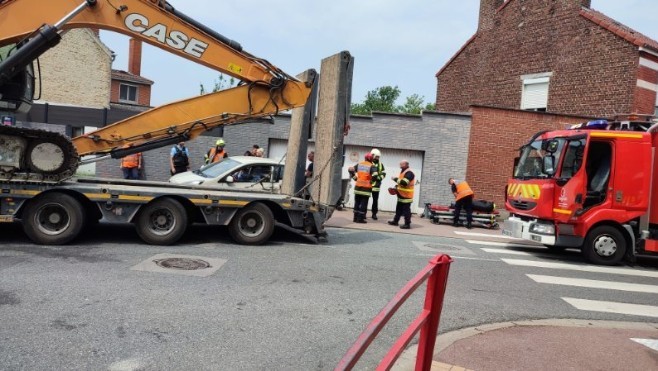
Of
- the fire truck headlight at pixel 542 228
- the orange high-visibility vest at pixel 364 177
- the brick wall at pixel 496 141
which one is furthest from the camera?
the brick wall at pixel 496 141

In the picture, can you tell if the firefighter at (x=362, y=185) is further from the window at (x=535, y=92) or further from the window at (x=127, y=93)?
the window at (x=127, y=93)

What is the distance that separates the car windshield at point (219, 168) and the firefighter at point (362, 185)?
11.6 feet

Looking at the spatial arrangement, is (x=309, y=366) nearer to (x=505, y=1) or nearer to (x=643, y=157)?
(x=643, y=157)

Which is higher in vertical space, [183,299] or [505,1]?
Result: [505,1]

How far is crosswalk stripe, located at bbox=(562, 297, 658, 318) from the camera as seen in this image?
6711mm

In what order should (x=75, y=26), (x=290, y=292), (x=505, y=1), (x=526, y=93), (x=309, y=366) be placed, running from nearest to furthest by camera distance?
(x=309, y=366)
(x=290, y=292)
(x=75, y=26)
(x=526, y=93)
(x=505, y=1)

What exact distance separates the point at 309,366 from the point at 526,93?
19.2m

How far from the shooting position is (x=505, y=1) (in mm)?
22594

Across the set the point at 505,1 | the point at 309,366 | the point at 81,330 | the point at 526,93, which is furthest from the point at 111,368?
the point at 505,1

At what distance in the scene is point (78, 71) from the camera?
97.5ft

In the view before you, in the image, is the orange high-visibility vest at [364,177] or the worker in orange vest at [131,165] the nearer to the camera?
the orange high-visibility vest at [364,177]

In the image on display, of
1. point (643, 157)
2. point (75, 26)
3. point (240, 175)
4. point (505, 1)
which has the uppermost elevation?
point (505, 1)

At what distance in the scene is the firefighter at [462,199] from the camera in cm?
1426

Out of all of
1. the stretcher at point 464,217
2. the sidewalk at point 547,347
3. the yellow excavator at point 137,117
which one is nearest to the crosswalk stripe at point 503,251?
the stretcher at point 464,217
